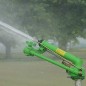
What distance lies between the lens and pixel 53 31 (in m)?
29.6

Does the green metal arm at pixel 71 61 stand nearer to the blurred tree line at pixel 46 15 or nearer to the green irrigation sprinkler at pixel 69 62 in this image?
the green irrigation sprinkler at pixel 69 62

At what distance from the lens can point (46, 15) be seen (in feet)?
93.7

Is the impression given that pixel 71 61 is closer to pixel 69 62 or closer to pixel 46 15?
pixel 69 62

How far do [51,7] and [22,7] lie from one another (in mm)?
2093

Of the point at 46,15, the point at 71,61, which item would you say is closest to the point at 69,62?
the point at 71,61

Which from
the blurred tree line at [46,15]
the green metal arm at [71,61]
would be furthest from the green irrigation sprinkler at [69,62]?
the blurred tree line at [46,15]

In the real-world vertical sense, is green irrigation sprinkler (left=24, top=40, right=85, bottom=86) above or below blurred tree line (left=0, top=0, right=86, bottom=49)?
below

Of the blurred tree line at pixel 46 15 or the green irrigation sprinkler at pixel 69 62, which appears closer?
the green irrigation sprinkler at pixel 69 62

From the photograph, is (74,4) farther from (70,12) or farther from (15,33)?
(15,33)

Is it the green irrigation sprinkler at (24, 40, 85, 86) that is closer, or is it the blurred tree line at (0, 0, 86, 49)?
the green irrigation sprinkler at (24, 40, 85, 86)

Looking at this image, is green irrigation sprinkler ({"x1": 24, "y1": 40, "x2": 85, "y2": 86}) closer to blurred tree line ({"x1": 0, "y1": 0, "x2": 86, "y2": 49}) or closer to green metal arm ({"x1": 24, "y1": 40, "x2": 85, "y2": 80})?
green metal arm ({"x1": 24, "y1": 40, "x2": 85, "y2": 80})

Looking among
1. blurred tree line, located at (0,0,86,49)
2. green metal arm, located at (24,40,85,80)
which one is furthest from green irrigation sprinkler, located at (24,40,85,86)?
blurred tree line, located at (0,0,86,49)

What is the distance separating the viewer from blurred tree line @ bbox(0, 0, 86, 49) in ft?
93.4

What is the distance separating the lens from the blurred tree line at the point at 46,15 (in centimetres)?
2845
